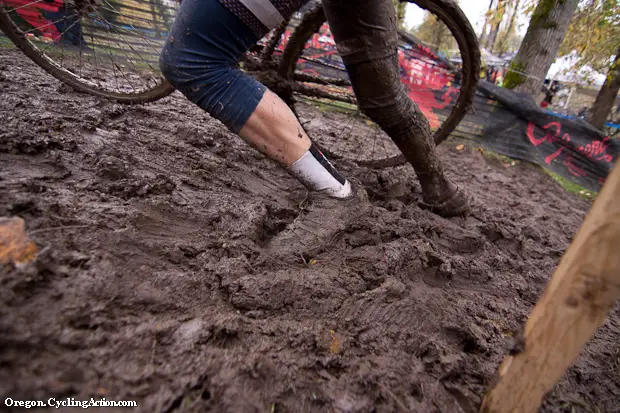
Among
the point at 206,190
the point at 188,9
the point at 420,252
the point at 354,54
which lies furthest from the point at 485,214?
the point at 188,9

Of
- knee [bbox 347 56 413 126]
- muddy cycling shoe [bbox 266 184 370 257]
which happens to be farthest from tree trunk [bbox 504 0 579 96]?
muddy cycling shoe [bbox 266 184 370 257]

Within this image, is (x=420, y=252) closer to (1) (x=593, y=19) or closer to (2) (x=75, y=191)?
(2) (x=75, y=191)

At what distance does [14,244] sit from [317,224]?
0.96m

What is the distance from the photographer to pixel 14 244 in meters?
0.80

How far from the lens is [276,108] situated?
128 centimetres

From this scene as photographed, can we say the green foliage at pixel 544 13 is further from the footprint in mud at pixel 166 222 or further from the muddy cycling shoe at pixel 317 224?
the footprint in mud at pixel 166 222

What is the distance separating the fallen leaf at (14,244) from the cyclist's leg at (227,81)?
27.5 inches

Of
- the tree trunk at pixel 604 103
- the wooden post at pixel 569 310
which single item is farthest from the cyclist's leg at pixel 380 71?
the tree trunk at pixel 604 103

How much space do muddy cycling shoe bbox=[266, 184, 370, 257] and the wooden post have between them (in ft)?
2.48

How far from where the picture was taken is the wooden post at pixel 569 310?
0.60m

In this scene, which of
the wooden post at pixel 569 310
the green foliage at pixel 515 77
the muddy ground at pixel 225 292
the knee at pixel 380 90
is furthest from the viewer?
the green foliage at pixel 515 77

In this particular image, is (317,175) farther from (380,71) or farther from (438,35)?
(438,35)

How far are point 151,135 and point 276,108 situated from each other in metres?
1.03

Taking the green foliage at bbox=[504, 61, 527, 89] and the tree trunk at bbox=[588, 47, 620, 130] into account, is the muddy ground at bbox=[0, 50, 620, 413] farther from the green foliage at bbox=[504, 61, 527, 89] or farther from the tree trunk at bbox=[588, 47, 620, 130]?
the tree trunk at bbox=[588, 47, 620, 130]
